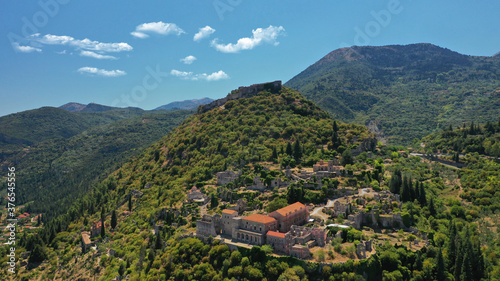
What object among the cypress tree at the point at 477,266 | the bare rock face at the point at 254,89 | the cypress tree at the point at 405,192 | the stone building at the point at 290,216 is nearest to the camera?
the cypress tree at the point at 477,266

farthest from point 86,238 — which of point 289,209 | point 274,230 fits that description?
point 289,209

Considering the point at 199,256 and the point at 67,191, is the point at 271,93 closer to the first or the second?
the point at 199,256

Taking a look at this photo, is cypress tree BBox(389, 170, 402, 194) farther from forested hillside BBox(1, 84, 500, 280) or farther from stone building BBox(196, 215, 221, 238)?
stone building BBox(196, 215, 221, 238)

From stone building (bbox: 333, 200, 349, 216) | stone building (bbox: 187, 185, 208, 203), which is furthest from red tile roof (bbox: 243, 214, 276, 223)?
stone building (bbox: 187, 185, 208, 203)

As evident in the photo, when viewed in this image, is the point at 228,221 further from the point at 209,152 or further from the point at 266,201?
the point at 209,152

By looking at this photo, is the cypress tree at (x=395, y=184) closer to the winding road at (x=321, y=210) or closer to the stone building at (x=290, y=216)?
the winding road at (x=321, y=210)

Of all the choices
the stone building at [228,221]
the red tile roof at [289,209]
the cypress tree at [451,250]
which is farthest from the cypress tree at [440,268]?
the stone building at [228,221]

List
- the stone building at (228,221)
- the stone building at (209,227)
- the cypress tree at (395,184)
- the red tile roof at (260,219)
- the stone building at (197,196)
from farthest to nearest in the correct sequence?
the stone building at (197,196), the cypress tree at (395,184), the stone building at (209,227), the stone building at (228,221), the red tile roof at (260,219)
